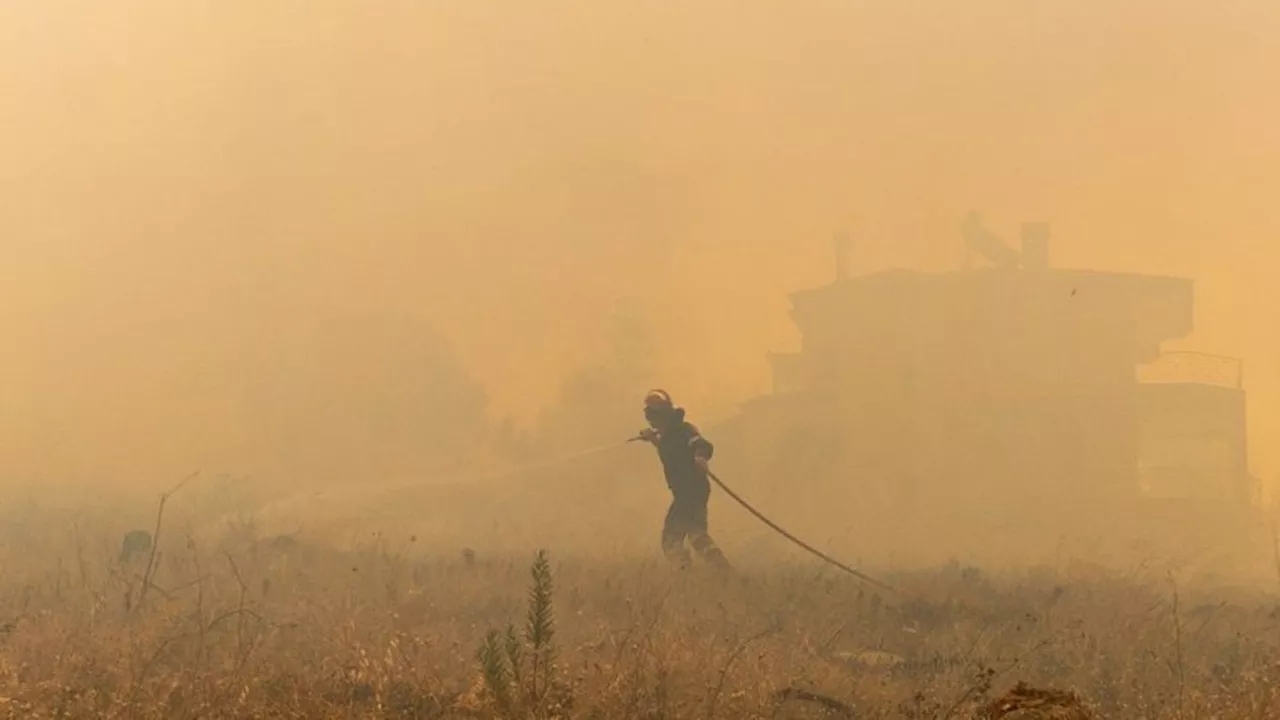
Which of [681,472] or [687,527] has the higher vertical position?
[681,472]

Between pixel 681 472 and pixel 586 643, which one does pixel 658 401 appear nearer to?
pixel 681 472

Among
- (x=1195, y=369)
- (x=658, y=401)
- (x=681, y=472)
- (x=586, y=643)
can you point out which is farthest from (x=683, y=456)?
(x=1195, y=369)

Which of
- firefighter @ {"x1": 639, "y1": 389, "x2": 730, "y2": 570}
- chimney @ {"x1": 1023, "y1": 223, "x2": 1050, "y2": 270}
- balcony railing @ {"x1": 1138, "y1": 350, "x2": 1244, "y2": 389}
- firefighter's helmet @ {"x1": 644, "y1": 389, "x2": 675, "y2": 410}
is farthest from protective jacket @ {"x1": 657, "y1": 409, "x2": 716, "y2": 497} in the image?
chimney @ {"x1": 1023, "y1": 223, "x2": 1050, "y2": 270}

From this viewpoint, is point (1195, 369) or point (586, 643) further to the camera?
point (1195, 369)

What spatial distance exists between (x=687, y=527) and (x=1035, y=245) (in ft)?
104

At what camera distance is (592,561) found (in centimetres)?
1024

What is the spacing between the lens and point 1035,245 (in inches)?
1481

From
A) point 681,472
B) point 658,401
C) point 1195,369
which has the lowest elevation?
point 681,472

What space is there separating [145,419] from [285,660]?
2779 centimetres

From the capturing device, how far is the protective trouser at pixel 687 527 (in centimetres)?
957

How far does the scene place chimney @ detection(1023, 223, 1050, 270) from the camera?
1473 inches

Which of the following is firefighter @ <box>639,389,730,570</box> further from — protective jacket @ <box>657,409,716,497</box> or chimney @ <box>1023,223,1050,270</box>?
chimney @ <box>1023,223,1050,270</box>

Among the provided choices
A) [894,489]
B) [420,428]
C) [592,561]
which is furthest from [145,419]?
[592,561]

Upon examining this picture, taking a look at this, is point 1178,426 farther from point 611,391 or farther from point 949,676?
point 949,676
